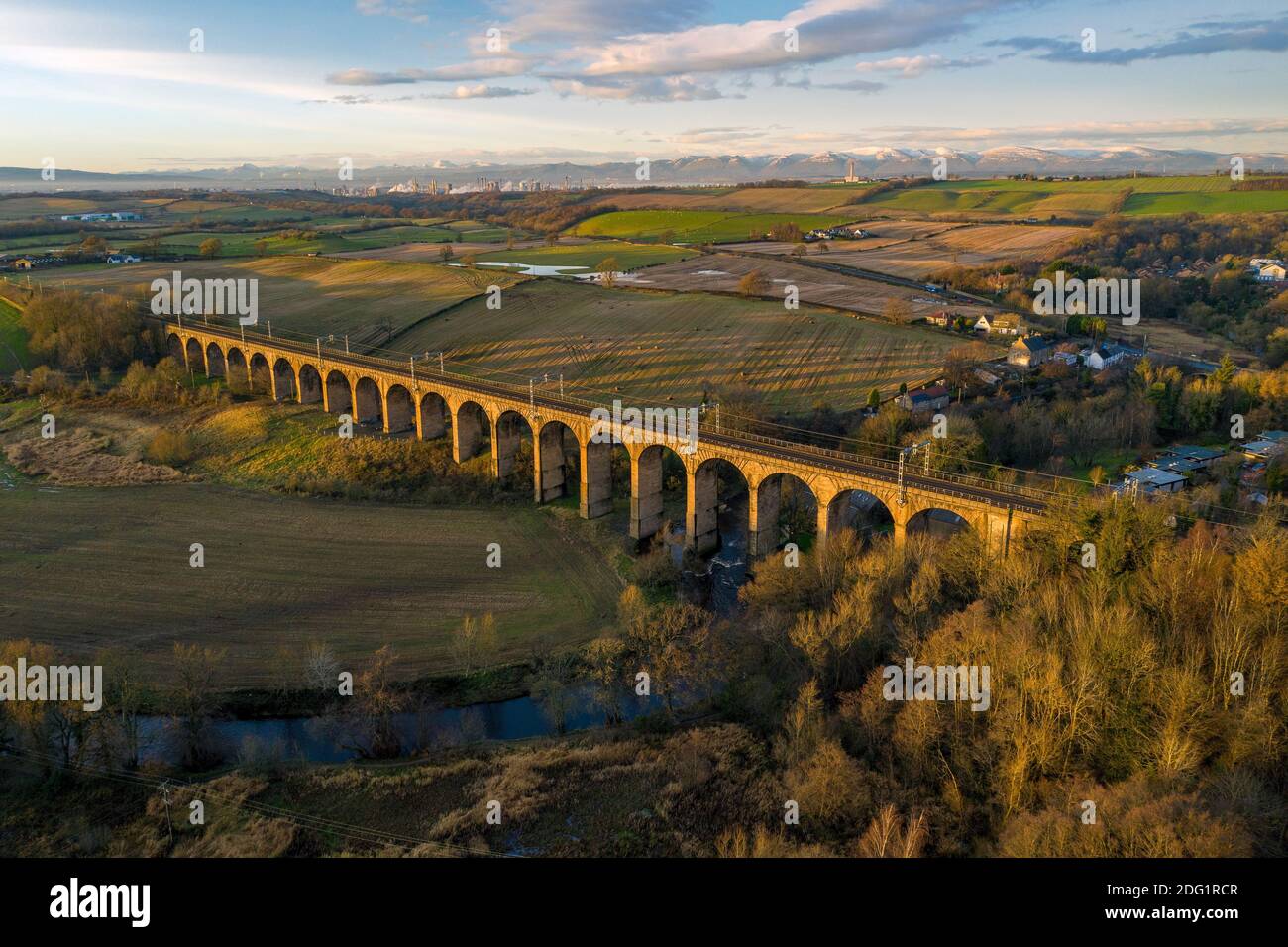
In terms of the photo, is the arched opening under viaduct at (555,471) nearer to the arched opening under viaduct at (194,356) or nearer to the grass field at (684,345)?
the grass field at (684,345)

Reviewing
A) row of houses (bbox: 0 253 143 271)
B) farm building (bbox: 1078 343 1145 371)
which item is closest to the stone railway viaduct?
farm building (bbox: 1078 343 1145 371)

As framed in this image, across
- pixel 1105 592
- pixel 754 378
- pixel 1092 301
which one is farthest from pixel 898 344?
pixel 1105 592

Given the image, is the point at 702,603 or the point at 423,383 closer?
the point at 702,603

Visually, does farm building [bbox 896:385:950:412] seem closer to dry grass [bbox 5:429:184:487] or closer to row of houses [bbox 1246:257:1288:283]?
dry grass [bbox 5:429:184:487]

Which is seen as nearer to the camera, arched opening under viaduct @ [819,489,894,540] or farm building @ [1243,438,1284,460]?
arched opening under viaduct @ [819,489,894,540]

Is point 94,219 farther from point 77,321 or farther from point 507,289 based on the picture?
point 507,289

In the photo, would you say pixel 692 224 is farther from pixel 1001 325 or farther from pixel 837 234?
pixel 1001 325
